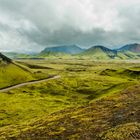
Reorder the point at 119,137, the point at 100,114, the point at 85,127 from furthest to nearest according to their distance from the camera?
1. the point at 100,114
2. the point at 85,127
3. the point at 119,137

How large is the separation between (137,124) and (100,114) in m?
15.2

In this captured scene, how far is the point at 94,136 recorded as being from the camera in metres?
48.5

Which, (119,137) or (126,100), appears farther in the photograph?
(126,100)

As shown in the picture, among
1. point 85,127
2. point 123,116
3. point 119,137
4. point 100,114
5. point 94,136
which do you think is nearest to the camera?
point 119,137

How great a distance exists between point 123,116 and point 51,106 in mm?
109544

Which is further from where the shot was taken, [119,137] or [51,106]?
[51,106]

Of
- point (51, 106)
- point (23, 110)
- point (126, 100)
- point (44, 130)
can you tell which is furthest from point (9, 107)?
point (44, 130)

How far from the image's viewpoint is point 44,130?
56844mm

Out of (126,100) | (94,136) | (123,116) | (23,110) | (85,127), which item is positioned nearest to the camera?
(94,136)

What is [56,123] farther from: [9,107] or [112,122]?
[9,107]

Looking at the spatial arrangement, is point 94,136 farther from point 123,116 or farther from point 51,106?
point 51,106

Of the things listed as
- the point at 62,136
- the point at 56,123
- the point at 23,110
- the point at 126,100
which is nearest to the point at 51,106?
the point at 23,110

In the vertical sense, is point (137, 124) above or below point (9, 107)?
above

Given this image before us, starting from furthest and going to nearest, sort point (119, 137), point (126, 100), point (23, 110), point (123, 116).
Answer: point (23, 110) < point (126, 100) < point (123, 116) < point (119, 137)
